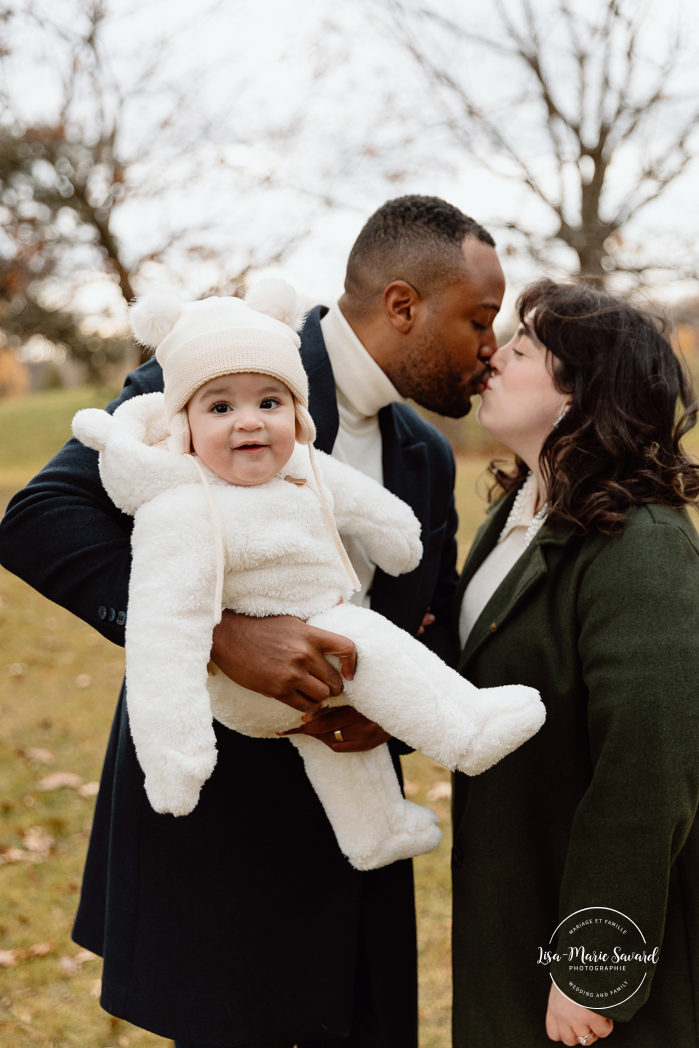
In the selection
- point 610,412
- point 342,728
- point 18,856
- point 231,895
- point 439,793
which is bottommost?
point 18,856

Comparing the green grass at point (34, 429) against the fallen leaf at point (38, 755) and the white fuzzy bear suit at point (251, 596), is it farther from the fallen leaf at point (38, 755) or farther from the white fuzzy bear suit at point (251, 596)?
the white fuzzy bear suit at point (251, 596)

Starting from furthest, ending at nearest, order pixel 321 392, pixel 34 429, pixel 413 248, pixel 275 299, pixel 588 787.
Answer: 1. pixel 34 429
2. pixel 413 248
3. pixel 321 392
4. pixel 588 787
5. pixel 275 299

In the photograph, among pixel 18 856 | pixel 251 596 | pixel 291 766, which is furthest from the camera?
pixel 18 856

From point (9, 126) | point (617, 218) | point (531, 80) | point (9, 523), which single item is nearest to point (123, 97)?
point (9, 126)

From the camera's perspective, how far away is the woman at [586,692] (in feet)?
6.18

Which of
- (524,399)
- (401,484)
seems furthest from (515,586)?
(524,399)

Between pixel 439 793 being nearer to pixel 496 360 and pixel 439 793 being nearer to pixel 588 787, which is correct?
pixel 588 787

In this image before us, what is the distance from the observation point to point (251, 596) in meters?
1.81

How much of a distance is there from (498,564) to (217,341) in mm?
1230

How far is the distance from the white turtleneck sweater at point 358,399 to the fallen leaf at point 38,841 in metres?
3.30

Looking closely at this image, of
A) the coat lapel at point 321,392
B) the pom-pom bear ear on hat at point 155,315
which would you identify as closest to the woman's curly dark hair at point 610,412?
the coat lapel at point 321,392

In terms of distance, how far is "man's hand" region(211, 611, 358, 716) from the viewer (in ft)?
5.64

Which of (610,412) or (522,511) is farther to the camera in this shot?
(522,511)

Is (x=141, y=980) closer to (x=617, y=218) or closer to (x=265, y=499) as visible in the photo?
(x=265, y=499)
